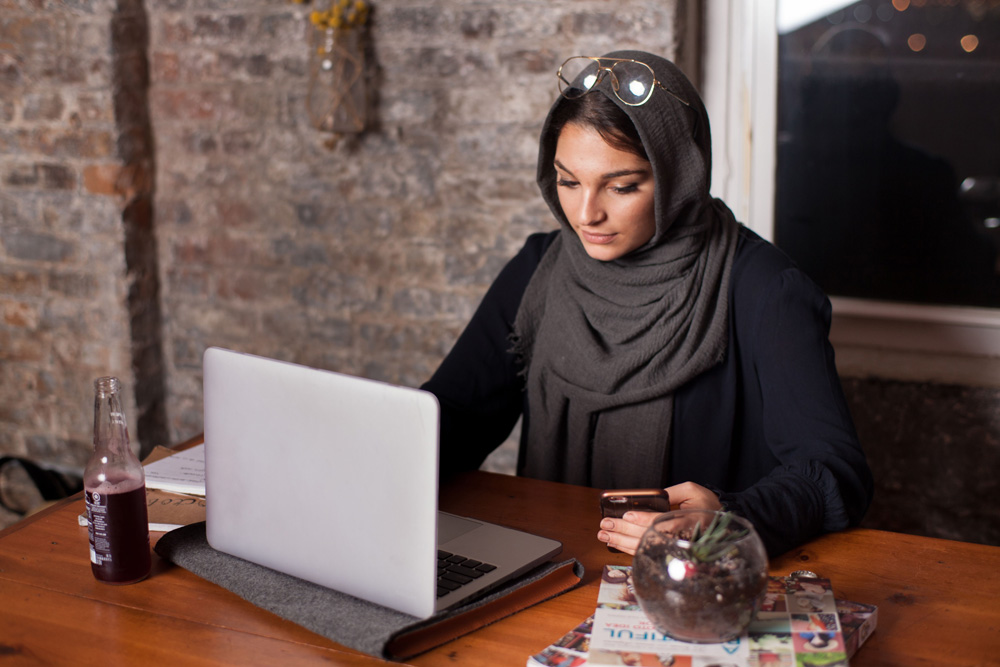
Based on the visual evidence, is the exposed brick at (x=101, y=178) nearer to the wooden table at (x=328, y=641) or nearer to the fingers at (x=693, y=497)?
the wooden table at (x=328, y=641)

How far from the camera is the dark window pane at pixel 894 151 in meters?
2.21

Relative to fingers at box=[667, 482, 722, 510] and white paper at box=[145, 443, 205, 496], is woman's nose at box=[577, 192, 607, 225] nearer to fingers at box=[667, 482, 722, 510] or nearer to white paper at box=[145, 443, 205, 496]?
fingers at box=[667, 482, 722, 510]

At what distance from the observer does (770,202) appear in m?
2.43

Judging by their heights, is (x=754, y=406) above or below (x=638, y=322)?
below

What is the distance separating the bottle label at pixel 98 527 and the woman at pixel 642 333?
58 cm

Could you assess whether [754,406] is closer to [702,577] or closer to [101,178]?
[702,577]

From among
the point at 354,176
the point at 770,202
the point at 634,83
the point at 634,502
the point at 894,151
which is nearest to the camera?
the point at 634,502

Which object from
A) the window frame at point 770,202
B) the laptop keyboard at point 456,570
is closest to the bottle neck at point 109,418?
the laptop keyboard at point 456,570

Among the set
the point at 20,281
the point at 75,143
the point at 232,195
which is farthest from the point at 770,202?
the point at 20,281

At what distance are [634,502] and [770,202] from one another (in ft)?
4.76

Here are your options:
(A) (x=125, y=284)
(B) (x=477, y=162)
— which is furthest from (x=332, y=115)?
(A) (x=125, y=284)

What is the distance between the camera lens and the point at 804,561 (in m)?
1.21

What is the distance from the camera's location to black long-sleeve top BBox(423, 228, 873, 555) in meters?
1.28

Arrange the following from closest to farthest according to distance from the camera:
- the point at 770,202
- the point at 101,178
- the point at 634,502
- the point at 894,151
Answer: the point at 634,502 → the point at 894,151 → the point at 770,202 → the point at 101,178
